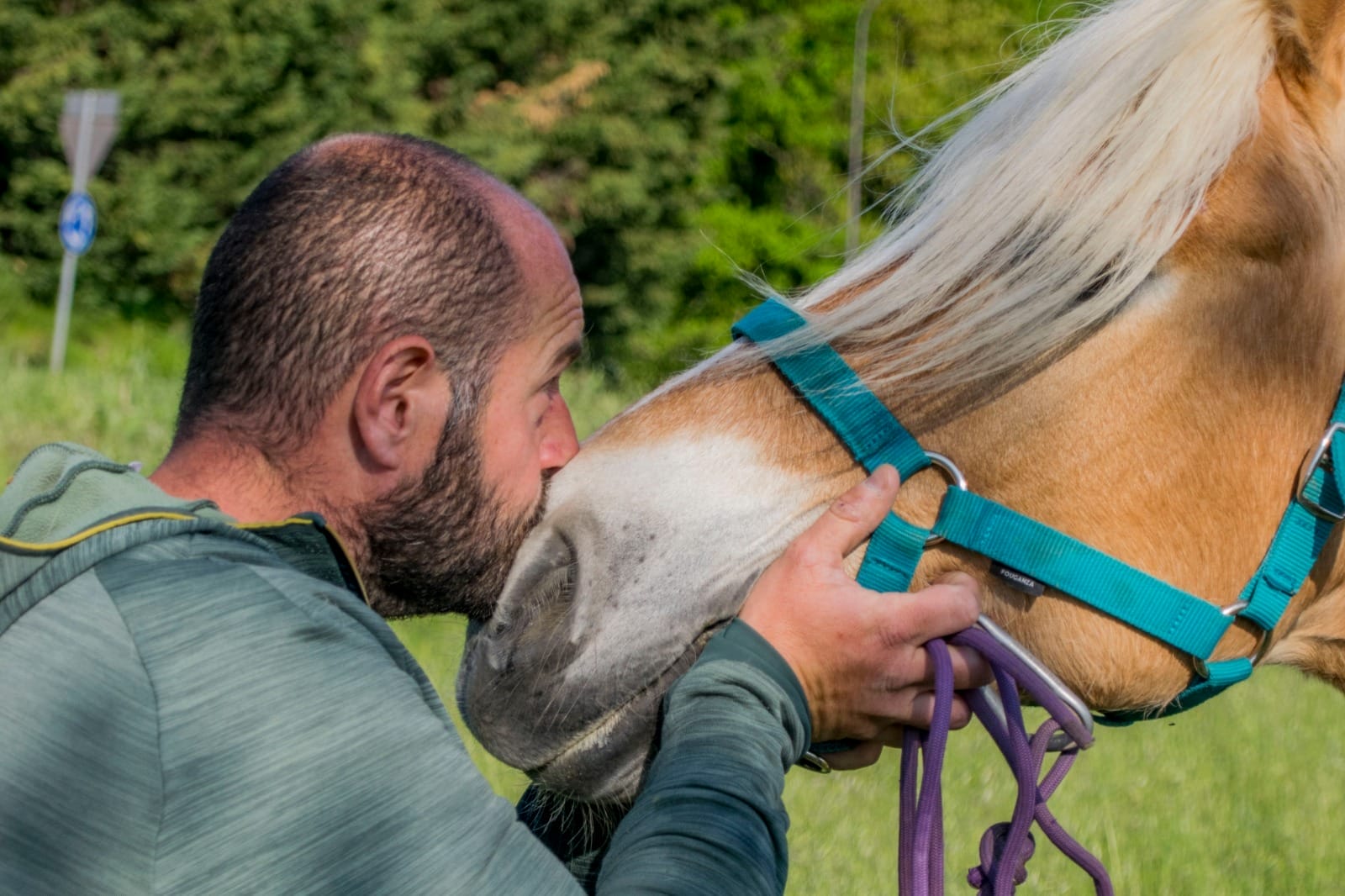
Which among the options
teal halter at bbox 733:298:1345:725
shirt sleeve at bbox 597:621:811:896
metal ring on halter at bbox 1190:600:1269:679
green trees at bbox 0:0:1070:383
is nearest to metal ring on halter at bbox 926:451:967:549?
teal halter at bbox 733:298:1345:725

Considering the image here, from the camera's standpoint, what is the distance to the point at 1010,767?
184cm

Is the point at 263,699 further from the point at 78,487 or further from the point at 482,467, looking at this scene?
the point at 482,467

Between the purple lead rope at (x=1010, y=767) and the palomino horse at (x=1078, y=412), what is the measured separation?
0.12 metres

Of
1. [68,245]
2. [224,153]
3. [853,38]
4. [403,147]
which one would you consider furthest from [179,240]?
[403,147]

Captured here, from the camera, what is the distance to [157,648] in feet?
4.57

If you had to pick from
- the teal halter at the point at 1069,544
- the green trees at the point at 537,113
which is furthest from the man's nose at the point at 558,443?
the green trees at the point at 537,113

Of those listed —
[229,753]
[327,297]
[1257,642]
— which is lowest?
[1257,642]

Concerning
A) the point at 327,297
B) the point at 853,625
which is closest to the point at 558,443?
the point at 327,297

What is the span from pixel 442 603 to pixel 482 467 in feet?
0.77

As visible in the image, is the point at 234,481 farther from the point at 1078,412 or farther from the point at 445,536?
the point at 1078,412

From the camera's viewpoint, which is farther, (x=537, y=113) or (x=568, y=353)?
(x=537, y=113)

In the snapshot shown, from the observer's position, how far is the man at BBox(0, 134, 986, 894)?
1.37 m

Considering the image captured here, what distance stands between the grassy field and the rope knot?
1327 millimetres

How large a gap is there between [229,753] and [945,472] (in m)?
1.06
